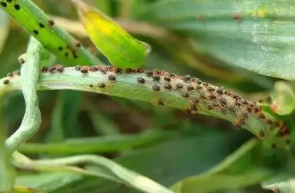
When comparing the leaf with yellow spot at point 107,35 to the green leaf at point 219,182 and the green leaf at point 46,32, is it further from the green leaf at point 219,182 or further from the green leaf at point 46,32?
the green leaf at point 219,182

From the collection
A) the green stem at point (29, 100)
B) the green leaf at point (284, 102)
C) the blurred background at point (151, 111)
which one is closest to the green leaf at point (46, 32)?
the green stem at point (29, 100)

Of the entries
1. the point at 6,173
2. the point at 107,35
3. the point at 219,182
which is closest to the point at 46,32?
the point at 107,35

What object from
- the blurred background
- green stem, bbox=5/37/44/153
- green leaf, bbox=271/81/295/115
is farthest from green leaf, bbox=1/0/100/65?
green leaf, bbox=271/81/295/115

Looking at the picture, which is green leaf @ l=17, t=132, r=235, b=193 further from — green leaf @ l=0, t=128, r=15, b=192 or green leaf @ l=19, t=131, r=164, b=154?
green leaf @ l=0, t=128, r=15, b=192

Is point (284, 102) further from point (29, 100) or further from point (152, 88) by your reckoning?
point (29, 100)

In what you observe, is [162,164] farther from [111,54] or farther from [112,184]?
[111,54]

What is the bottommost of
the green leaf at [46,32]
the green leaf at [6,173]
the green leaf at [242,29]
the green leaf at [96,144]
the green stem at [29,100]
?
the green leaf at [6,173]
